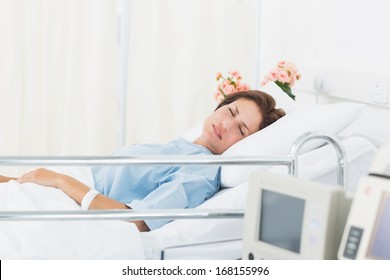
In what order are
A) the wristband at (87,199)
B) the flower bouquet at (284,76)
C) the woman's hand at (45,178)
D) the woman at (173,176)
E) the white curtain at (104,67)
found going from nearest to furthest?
the wristband at (87,199)
the woman at (173,176)
the woman's hand at (45,178)
the flower bouquet at (284,76)
the white curtain at (104,67)

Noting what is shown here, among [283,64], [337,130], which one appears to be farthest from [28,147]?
[337,130]

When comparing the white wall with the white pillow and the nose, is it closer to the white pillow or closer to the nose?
the white pillow

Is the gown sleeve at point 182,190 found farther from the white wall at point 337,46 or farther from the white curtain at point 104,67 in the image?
the white curtain at point 104,67

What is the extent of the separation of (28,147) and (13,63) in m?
0.57

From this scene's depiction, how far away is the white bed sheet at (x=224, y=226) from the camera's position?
7.70ft

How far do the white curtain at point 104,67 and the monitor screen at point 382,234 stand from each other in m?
3.21

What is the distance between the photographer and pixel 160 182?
2.79 metres

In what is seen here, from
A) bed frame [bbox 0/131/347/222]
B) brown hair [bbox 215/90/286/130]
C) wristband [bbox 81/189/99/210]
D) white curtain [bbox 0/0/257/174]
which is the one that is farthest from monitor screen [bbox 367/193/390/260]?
white curtain [bbox 0/0/257/174]

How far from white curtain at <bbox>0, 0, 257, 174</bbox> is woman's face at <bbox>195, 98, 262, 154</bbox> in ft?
5.19

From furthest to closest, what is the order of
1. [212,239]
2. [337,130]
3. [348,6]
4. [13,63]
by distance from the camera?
[13,63], [348,6], [337,130], [212,239]

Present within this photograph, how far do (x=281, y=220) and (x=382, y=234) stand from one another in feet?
0.98

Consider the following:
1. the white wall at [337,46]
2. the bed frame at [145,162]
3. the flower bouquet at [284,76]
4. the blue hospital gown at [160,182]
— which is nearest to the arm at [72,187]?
the blue hospital gown at [160,182]

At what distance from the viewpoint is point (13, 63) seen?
14.1 feet

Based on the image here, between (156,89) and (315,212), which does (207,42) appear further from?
(315,212)
